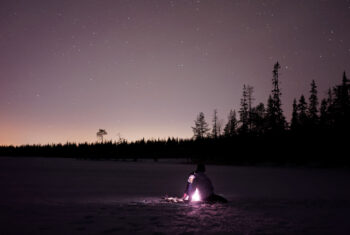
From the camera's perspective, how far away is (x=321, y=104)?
86.7 metres

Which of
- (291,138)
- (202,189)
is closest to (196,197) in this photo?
(202,189)

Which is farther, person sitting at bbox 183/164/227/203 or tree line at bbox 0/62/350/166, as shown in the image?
tree line at bbox 0/62/350/166

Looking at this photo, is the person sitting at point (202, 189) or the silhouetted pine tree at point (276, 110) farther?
the silhouetted pine tree at point (276, 110)

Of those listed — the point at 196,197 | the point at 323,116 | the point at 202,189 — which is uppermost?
the point at 323,116

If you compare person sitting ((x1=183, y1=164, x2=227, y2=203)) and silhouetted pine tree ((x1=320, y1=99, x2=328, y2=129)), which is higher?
silhouetted pine tree ((x1=320, y1=99, x2=328, y2=129))

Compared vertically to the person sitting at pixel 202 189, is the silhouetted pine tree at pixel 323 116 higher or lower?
higher

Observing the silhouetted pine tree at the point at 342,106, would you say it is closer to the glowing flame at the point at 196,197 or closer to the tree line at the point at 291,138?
the tree line at the point at 291,138

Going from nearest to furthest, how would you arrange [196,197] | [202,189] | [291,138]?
1. [202,189]
2. [196,197]
3. [291,138]

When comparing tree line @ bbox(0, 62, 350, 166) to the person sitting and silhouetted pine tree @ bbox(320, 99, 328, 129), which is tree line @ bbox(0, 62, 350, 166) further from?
the person sitting

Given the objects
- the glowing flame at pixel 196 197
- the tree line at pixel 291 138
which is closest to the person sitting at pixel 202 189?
the glowing flame at pixel 196 197

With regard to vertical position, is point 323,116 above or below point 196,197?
above

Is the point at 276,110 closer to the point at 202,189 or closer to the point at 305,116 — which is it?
the point at 305,116

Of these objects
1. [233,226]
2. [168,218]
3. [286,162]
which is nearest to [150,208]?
[168,218]

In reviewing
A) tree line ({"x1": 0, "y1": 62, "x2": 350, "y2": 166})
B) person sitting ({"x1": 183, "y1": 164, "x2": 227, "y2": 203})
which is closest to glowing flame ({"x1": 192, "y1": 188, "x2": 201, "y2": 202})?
person sitting ({"x1": 183, "y1": 164, "x2": 227, "y2": 203})
